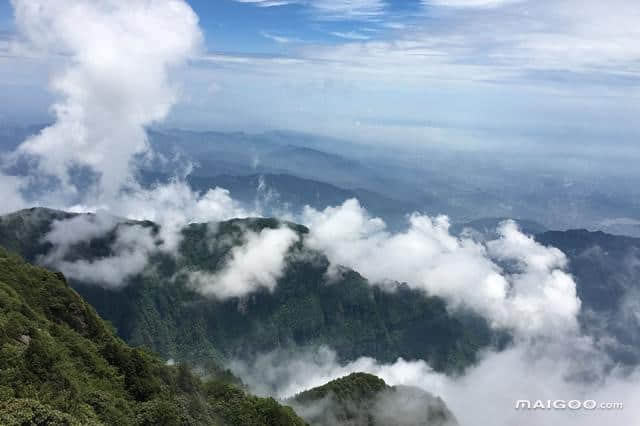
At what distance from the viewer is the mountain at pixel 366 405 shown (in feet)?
486

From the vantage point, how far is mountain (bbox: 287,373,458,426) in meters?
148

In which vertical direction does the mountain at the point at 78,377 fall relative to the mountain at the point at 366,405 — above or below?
above

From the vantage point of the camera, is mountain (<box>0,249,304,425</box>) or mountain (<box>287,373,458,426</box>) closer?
mountain (<box>0,249,304,425</box>)

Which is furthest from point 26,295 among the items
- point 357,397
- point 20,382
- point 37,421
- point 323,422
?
point 357,397

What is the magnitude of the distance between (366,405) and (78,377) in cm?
13009

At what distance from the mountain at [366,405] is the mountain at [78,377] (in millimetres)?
66018

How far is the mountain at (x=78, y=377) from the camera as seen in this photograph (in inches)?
1447

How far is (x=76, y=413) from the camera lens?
123ft

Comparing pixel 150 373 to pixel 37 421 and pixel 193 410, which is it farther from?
pixel 37 421

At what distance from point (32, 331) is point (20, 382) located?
40.1 ft

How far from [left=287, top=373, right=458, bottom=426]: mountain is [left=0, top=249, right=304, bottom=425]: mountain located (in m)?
66.0

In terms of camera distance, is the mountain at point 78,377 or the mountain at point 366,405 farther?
the mountain at point 366,405

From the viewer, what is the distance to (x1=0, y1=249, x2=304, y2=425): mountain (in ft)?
121

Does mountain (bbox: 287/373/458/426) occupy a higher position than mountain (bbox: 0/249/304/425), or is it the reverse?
mountain (bbox: 0/249/304/425)
